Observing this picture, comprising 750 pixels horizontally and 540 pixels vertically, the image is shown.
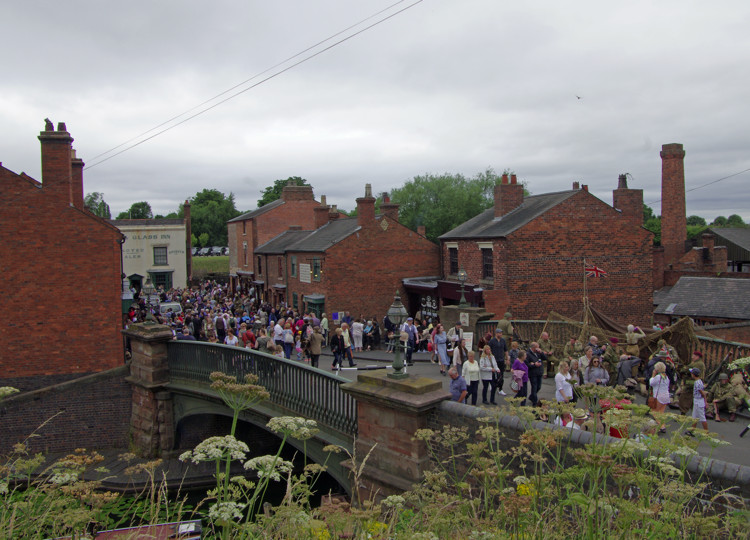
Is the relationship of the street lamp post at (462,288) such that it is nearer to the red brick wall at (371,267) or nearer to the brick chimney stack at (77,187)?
the red brick wall at (371,267)

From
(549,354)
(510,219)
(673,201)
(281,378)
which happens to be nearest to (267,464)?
(281,378)

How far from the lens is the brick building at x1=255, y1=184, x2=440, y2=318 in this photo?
1137 inches

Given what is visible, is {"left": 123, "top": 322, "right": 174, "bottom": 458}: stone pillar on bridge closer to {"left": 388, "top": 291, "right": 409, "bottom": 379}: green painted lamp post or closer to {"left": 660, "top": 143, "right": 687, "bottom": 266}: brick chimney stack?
{"left": 388, "top": 291, "right": 409, "bottom": 379}: green painted lamp post

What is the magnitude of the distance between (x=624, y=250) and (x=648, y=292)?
7.36 feet

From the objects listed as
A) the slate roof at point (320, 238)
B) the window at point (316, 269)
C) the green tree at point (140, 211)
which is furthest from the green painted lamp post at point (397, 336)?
the green tree at point (140, 211)

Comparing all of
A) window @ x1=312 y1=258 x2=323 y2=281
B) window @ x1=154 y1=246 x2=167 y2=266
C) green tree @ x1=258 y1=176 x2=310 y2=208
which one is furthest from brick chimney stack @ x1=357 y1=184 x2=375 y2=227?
green tree @ x1=258 y1=176 x2=310 y2=208

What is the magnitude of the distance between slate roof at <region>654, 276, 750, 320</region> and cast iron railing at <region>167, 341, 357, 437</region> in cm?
1963

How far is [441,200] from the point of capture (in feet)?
168

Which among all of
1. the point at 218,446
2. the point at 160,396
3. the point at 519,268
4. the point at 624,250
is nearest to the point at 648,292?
the point at 624,250

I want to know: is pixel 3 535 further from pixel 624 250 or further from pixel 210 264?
pixel 210 264

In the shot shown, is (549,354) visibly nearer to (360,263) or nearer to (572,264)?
(572,264)

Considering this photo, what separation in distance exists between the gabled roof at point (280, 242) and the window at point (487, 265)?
13.8 m

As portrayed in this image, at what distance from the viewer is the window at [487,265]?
81.3 ft

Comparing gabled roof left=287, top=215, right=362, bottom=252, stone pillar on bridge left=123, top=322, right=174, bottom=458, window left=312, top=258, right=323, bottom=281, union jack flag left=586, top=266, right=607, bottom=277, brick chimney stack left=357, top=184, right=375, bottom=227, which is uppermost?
brick chimney stack left=357, top=184, right=375, bottom=227
